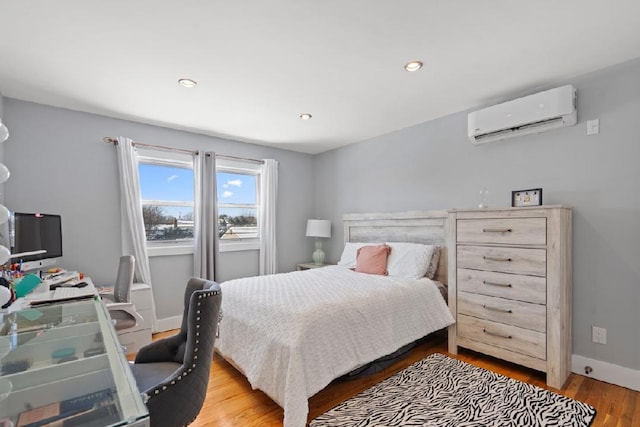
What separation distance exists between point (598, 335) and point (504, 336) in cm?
68

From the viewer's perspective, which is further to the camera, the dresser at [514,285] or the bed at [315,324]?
the dresser at [514,285]

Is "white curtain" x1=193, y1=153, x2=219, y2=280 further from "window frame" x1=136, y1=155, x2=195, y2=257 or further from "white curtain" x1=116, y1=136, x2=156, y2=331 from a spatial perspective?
"white curtain" x1=116, y1=136, x2=156, y2=331

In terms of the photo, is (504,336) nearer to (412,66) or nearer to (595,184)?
(595,184)

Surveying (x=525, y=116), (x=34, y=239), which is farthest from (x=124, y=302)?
(x=525, y=116)

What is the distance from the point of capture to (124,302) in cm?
255

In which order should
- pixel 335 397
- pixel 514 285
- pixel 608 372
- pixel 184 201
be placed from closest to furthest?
pixel 335 397, pixel 608 372, pixel 514 285, pixel 184 201

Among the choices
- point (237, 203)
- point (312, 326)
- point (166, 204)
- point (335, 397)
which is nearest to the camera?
point (312, 326)

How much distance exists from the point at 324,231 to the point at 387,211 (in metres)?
1.08

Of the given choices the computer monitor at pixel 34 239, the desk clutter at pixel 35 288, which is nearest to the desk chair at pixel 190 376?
the desk clutter at pixel 35 288

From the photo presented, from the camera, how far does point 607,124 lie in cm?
236

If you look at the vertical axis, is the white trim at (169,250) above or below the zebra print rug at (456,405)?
above

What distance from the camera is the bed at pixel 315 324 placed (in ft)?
6.05

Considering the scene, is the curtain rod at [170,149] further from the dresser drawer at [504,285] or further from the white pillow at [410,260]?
the dresser drawer at [504,285]

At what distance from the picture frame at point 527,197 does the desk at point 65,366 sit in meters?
2.97
